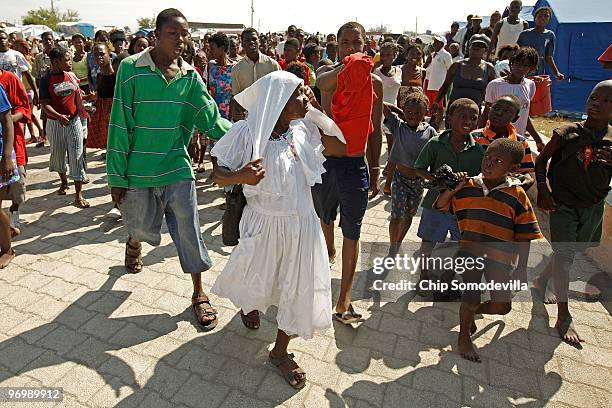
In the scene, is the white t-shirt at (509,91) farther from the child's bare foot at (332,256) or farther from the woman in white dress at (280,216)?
the woman in white dress at (280,216)

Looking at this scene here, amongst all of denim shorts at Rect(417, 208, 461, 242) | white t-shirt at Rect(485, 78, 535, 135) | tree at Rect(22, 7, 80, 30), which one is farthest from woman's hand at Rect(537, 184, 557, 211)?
tree at Rect(22, 7, 80, 30)

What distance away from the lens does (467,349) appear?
2.93 m

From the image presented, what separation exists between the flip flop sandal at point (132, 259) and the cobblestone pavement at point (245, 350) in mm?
80

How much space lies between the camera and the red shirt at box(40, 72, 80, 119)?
495cm

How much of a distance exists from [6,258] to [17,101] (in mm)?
1455

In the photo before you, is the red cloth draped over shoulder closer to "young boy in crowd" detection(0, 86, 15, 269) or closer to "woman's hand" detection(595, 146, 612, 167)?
"woman's hand" detection(595, 146, 612, 167)

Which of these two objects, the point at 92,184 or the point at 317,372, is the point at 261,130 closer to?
the point at 317,372

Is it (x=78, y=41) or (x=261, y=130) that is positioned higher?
(x=78, y=41)

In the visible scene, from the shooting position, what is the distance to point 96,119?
5.77 metres

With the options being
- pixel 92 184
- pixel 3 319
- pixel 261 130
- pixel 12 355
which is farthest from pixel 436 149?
pixel 92 184

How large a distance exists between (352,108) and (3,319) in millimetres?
2909

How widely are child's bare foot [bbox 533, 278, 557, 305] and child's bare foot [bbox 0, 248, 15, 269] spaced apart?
4.65 meters

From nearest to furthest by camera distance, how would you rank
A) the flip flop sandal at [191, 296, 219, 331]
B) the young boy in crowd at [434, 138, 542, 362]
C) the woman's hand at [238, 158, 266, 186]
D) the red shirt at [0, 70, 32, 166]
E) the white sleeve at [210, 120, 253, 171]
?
1. the woman's hand at [238, 158, 266, 186]
2. the white sleeve at [210, 120, 253, 171]
3. the young boy in crowd at [434, 138, 542, 362]
4. the flip flop sandal at [191, 296, 219, 331]
5. the red shirt at [0, 70, 32, 166]

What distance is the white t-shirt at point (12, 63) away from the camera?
7.34 meters
